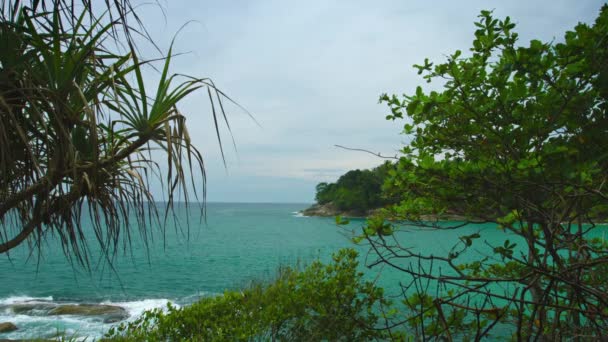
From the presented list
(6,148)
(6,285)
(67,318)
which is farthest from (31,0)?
(6,285)

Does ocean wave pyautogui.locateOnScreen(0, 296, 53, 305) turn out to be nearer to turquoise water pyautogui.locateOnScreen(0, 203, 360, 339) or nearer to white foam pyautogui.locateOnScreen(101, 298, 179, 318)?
turquoise water pyautogui.locateOnScreen(0, 203, 360, 339)

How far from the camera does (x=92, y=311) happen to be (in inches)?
456

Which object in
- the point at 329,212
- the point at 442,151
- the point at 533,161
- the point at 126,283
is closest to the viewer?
the point at 533,161

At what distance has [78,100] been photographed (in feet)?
7.47

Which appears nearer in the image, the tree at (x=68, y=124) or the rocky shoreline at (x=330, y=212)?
the tree at (x=68, y=124)

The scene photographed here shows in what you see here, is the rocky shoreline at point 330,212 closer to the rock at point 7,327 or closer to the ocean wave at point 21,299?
the ocean wave at point 21,299

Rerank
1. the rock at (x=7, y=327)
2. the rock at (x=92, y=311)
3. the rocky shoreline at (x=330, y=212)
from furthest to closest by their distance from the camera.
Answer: the rocky shoreline at (x=330, y=212) → the rock at (x=92, y=311) → the rock at (x=7, y=327)

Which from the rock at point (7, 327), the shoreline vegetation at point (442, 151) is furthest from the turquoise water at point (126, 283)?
the shoreline vegetation at point (442, 151)

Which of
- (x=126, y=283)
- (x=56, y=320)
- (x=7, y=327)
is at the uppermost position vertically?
(x=7, y=327)

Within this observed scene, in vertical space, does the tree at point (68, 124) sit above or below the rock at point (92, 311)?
above

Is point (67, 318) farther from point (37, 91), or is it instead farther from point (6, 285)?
point (37, 91)

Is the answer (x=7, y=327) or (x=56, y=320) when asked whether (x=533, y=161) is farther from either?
(x=56, y=320)

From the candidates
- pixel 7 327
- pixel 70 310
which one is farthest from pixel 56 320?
pixel 7 327

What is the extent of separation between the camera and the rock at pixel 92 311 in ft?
37.2
